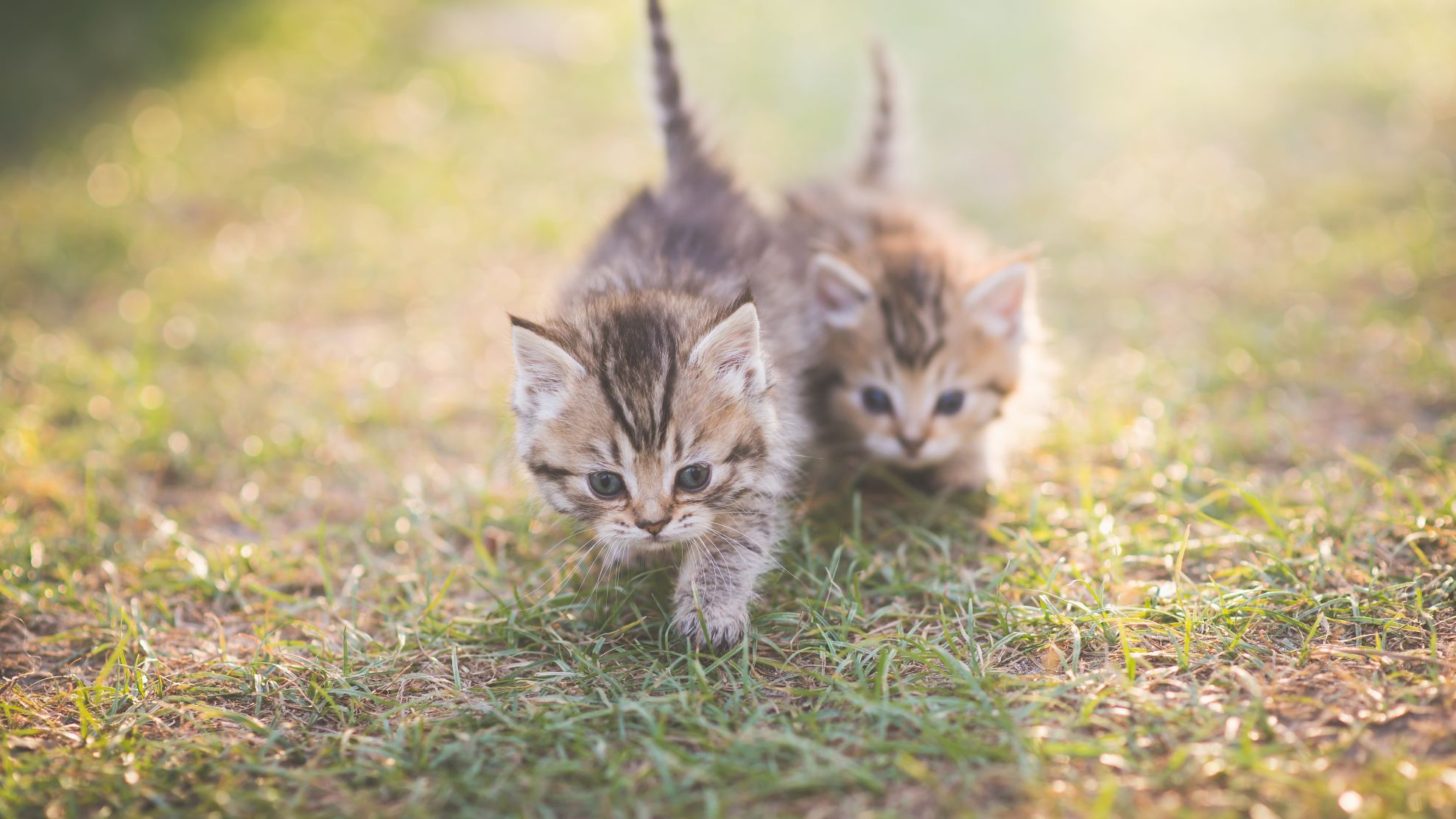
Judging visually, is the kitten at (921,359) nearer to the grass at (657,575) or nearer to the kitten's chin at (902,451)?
the kitten's chin at (902,451)

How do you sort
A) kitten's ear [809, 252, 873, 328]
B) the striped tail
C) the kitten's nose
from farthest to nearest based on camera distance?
the striped tail, kitten's ear [809, 252, 873, 328], the kitten's nose

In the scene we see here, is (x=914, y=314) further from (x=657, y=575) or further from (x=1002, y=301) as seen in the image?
(x=657, y=575)

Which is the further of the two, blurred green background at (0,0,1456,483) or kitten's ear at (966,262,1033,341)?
blurred green background at (0,0,1456,483)

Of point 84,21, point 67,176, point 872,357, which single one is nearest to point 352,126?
point 67,176

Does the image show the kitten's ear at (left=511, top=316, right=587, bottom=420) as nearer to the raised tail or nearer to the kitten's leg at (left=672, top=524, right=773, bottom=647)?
the kitten's leg at (left=672, top=524, right=773, bottom=647)

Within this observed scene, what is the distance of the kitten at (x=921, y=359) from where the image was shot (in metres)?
3.43

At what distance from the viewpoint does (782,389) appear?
120 inches

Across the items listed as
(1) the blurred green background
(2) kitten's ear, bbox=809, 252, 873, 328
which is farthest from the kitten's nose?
(1) the blurred green background

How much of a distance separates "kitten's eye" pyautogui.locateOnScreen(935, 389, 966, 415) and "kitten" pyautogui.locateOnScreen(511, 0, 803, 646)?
703 mm

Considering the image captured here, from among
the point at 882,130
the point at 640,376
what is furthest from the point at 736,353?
the point at 882,130

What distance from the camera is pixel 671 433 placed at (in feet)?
8.61

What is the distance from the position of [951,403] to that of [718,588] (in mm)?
1273

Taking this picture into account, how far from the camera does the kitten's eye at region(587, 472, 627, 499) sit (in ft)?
8.80

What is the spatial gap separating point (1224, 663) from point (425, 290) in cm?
456
